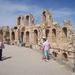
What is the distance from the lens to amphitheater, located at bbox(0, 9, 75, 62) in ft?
71.9

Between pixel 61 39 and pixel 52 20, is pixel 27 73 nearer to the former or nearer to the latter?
pixel 61 39

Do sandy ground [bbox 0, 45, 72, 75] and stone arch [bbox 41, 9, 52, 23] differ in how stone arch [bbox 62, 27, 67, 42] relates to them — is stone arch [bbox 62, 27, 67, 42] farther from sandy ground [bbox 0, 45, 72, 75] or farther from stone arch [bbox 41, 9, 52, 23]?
sandy ground [bbox 0, 45, 72, 75]

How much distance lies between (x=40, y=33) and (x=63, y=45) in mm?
5115

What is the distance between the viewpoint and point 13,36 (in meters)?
32.6

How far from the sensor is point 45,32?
25.9m

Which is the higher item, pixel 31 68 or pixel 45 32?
pixel 45 32

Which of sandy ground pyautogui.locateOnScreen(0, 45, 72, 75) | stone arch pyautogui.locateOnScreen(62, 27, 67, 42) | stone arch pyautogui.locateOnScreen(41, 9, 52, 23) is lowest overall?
sandy ground pyautogui.locateOnScreen(0, 45, 72, 75)

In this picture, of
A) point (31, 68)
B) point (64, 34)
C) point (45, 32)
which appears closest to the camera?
point (31, 68)

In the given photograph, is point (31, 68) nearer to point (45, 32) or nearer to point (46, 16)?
point (45, 32)

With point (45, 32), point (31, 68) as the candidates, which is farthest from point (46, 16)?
point (31, 68)

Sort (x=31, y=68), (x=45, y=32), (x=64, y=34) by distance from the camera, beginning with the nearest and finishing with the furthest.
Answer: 1. (x=31, y=68)
2. (x=64, y=34)
3. (x=45, y=32)

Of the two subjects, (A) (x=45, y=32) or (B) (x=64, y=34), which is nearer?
(B) (x=64, y=34)

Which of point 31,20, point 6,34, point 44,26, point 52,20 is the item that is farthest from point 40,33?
point 6,34

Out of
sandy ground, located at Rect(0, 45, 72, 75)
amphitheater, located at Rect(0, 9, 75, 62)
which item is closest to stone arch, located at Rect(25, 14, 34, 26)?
amphitheater, located at Rect(0, 9, 75, 62)
